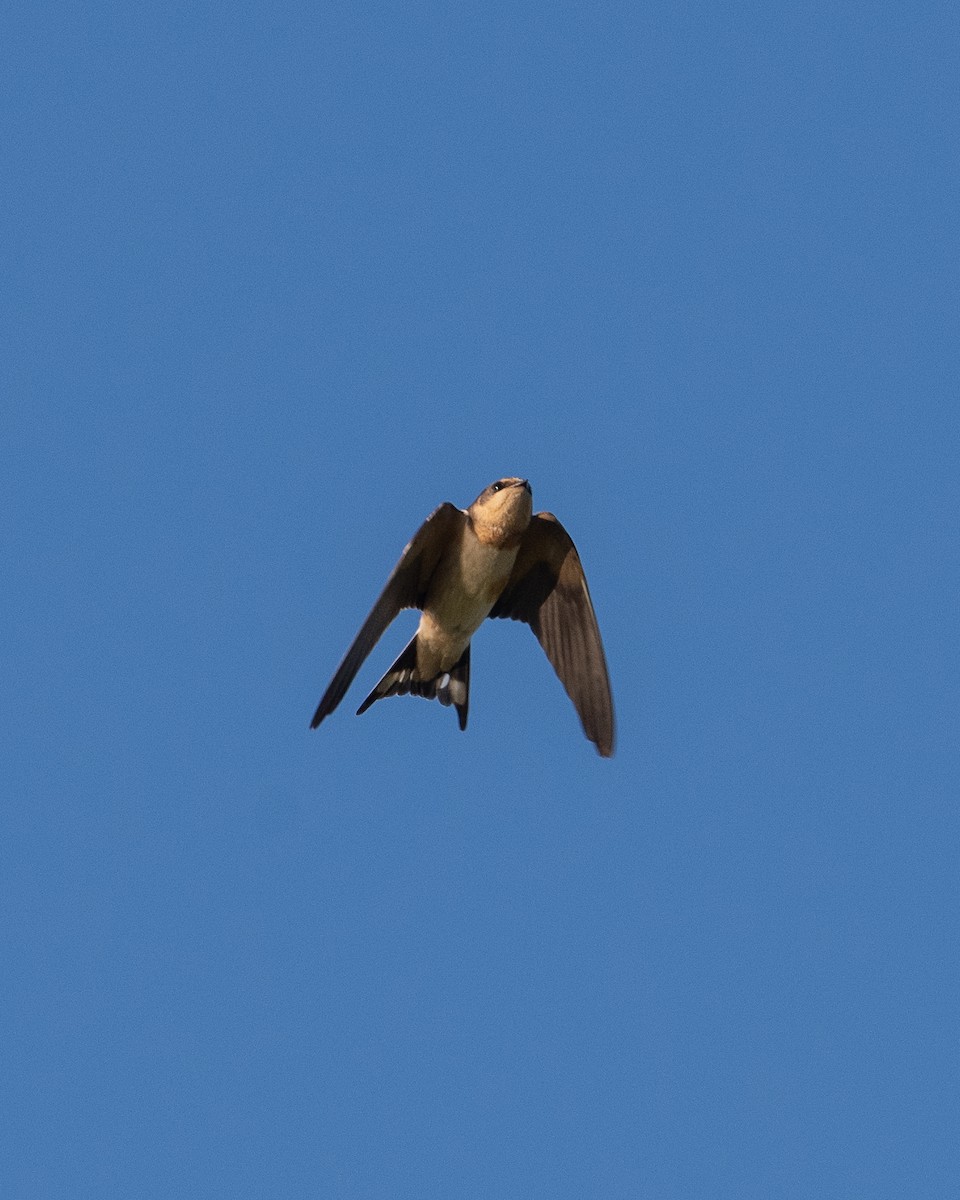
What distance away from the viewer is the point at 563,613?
11.3 meters

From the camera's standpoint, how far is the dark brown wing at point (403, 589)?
9.45 meters

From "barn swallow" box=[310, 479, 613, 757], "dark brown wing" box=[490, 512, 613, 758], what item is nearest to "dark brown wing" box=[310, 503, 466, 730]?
"barn swallow" box=[310, 479, 613, 757]

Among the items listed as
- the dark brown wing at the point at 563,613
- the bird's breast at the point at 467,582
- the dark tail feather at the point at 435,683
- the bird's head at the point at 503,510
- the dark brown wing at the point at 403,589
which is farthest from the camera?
the dark tail feather at the point at 435,683

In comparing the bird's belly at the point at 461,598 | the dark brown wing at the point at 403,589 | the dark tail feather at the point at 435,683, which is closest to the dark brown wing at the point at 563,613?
the bird's belly at the point at 461,598

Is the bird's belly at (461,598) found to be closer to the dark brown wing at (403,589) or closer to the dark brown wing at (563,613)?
the dark brown wing at (403,589)

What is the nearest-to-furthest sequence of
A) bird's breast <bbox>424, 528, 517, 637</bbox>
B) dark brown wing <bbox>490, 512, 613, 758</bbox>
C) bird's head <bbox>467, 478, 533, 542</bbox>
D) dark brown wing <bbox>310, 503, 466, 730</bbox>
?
dark brown wing <bbox>310, 503, 466, 730</bbox> < bird's head <bbox>467, 478, 533, 542</bbox> < bird's breast <bbox>424, 528, 517, 637</bbox> < dark brown wing <bbox>490, 512, 613, 758</bbox>

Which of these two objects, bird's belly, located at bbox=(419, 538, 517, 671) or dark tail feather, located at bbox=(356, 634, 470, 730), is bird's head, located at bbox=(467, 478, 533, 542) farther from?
dark tail feather, located at bbox=(356, 634, 470, 730)

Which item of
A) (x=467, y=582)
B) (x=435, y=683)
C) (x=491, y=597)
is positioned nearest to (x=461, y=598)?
(x=467, y=582)

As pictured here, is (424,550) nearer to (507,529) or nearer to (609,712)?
(507,529)

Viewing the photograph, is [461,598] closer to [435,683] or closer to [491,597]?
[491,597]

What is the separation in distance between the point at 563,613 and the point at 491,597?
0.53 meters

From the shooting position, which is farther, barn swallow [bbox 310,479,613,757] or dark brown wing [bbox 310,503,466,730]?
barn swallow [bbox 310,479,613,757]

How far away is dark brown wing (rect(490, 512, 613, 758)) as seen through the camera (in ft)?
36.1

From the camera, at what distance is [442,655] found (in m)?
11.1
